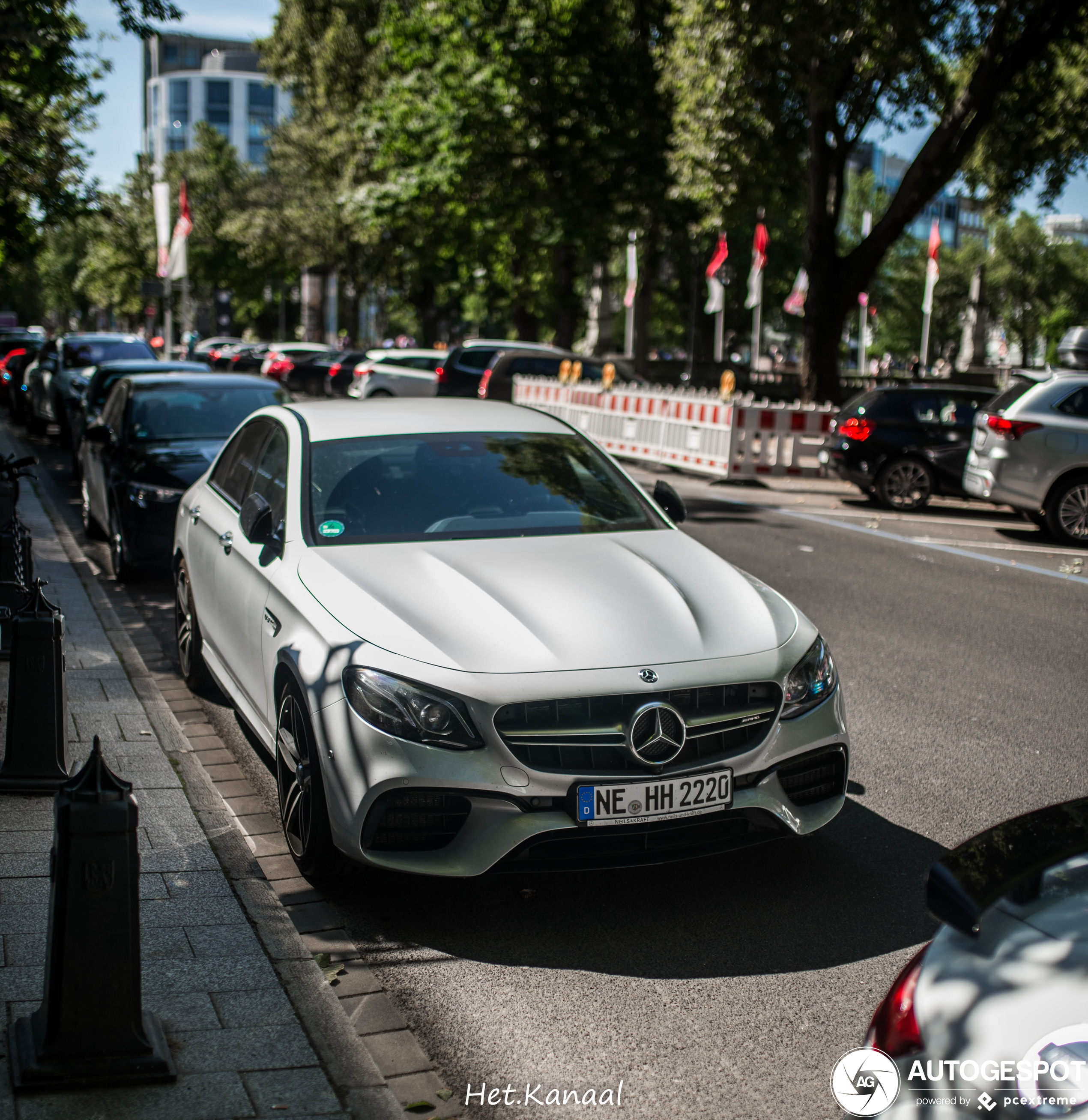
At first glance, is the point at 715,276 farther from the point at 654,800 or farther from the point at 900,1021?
the point at 900,1021

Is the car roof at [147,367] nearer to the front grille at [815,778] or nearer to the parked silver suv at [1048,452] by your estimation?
the parked silver suv at [1048,452]

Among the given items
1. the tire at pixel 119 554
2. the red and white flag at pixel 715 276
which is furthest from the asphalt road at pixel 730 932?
the red and white flag at pixel 715 276

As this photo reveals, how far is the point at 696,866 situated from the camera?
189 inches

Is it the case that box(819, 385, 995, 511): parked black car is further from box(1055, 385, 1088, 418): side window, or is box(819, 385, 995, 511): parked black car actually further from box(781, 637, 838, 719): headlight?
box(781, 637, 838, 719): headlight

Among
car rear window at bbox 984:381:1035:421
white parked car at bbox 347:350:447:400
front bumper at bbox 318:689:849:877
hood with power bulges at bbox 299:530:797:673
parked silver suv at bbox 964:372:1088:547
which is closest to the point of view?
front bumper at bbox 318:689:849:877

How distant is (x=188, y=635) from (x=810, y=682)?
12.5 ft

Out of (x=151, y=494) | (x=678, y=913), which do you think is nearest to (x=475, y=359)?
(x=151, y=494)

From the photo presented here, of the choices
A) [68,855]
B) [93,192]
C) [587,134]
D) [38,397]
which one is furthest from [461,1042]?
[93,192]

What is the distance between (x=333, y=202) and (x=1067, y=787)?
41507 mm

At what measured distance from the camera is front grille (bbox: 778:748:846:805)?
436 cm

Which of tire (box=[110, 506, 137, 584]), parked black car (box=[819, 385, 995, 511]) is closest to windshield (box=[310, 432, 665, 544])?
tire (box=[110, 506, 137, 584])

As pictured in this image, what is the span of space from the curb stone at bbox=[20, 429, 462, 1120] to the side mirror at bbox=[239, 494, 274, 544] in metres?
1.06

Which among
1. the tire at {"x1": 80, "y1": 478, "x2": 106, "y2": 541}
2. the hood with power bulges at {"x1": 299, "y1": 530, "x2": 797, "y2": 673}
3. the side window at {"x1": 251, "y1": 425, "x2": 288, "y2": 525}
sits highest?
the side window at {"x1": 251, "y1": 425, "x2": 288, "y2": 525}

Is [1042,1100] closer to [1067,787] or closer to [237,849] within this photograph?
[237,849]
